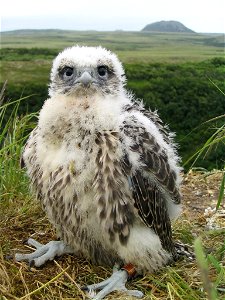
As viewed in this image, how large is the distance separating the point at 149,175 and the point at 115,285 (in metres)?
0.67

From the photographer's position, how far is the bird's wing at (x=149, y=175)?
2.86 meters

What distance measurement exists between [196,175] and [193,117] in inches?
544

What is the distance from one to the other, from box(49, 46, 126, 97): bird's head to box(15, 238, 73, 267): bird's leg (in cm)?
99

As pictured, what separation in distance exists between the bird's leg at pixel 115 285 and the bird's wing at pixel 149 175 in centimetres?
29

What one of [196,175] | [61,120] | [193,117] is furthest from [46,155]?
[193,117]

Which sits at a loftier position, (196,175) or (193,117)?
(196,175)

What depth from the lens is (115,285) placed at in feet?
9.72

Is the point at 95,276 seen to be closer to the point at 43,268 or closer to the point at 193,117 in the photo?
the point at 43,268

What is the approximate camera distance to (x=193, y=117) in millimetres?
19562

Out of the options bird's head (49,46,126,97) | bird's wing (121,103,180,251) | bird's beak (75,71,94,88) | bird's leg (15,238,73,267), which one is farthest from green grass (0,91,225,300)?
bird's beak (75,71,94,88)

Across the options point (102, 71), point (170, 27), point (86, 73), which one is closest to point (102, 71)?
point (102, 71)

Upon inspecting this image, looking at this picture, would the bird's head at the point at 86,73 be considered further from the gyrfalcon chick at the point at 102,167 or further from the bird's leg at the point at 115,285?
the bird's leg at the point at 115,285

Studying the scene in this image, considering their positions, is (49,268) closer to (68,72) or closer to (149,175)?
(149,175)

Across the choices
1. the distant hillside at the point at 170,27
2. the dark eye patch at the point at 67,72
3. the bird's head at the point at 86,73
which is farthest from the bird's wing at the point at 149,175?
the distant hillside at the point at 170,27
